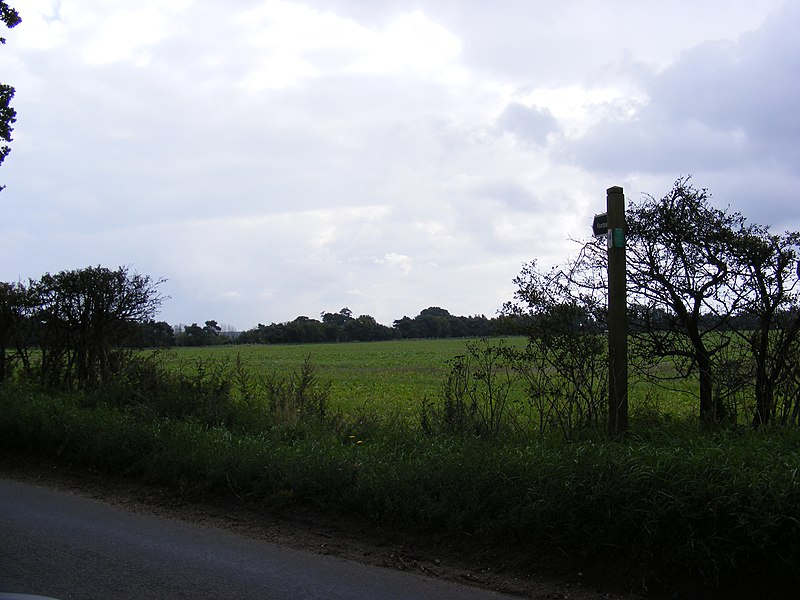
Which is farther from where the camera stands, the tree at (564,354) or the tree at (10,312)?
the tree at (10,312)

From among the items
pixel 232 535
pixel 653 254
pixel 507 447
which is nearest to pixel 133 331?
pixel 232 535

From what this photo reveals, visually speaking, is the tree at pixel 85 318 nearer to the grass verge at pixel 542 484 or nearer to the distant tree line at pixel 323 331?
the grass verge at pixel 542 484

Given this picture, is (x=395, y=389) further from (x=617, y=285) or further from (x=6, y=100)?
(x=617, y=285)

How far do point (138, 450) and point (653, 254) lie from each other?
6.10 m

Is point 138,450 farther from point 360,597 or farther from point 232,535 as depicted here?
point 360,597

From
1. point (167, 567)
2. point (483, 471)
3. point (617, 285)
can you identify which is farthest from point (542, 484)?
point (167, 567)

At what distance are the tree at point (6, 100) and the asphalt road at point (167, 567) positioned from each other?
798cm

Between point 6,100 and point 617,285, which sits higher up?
point 6,100

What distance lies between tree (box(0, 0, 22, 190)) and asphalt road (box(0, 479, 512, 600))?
7.98m

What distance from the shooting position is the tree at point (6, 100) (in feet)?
36.3

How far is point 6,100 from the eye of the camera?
11492 millimetres

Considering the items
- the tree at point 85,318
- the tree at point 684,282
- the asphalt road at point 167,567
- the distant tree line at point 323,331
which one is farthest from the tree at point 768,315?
the distant tree line at point 323,331

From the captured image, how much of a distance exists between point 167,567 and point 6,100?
10.0 m

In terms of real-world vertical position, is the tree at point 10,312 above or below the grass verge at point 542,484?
above
